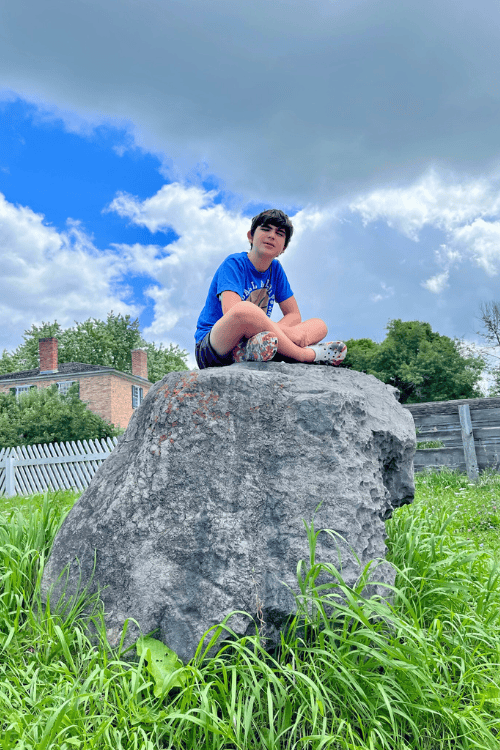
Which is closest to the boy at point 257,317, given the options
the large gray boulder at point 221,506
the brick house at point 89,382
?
the large gray boulder at point 221,506

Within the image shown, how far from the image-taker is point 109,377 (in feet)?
89.4

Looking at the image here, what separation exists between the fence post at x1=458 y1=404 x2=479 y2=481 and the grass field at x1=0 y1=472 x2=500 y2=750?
5.77 metres

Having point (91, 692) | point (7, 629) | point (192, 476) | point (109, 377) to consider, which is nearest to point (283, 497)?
point (192, 476)

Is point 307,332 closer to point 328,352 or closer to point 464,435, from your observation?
point 328,352

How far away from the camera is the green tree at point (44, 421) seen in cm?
1802

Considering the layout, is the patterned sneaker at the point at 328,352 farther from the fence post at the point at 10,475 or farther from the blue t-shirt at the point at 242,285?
the fence post at the point at 10,475

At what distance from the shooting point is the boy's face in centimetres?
338

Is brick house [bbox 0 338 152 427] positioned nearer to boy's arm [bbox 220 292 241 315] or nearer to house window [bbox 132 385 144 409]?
house window [bbox 132 385 144 409]

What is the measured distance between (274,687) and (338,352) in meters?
2.02

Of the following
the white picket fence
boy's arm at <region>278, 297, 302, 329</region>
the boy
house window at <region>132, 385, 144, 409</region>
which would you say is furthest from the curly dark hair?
house window at <region>132, 385, 144, 409</region>

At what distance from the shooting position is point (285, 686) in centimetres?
212

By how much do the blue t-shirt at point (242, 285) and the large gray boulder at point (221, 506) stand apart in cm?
83

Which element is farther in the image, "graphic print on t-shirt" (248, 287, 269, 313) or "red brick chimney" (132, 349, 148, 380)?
"red brick chimney" (132, 349, 148, 380)

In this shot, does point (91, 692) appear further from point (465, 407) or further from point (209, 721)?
point (465, 407)
